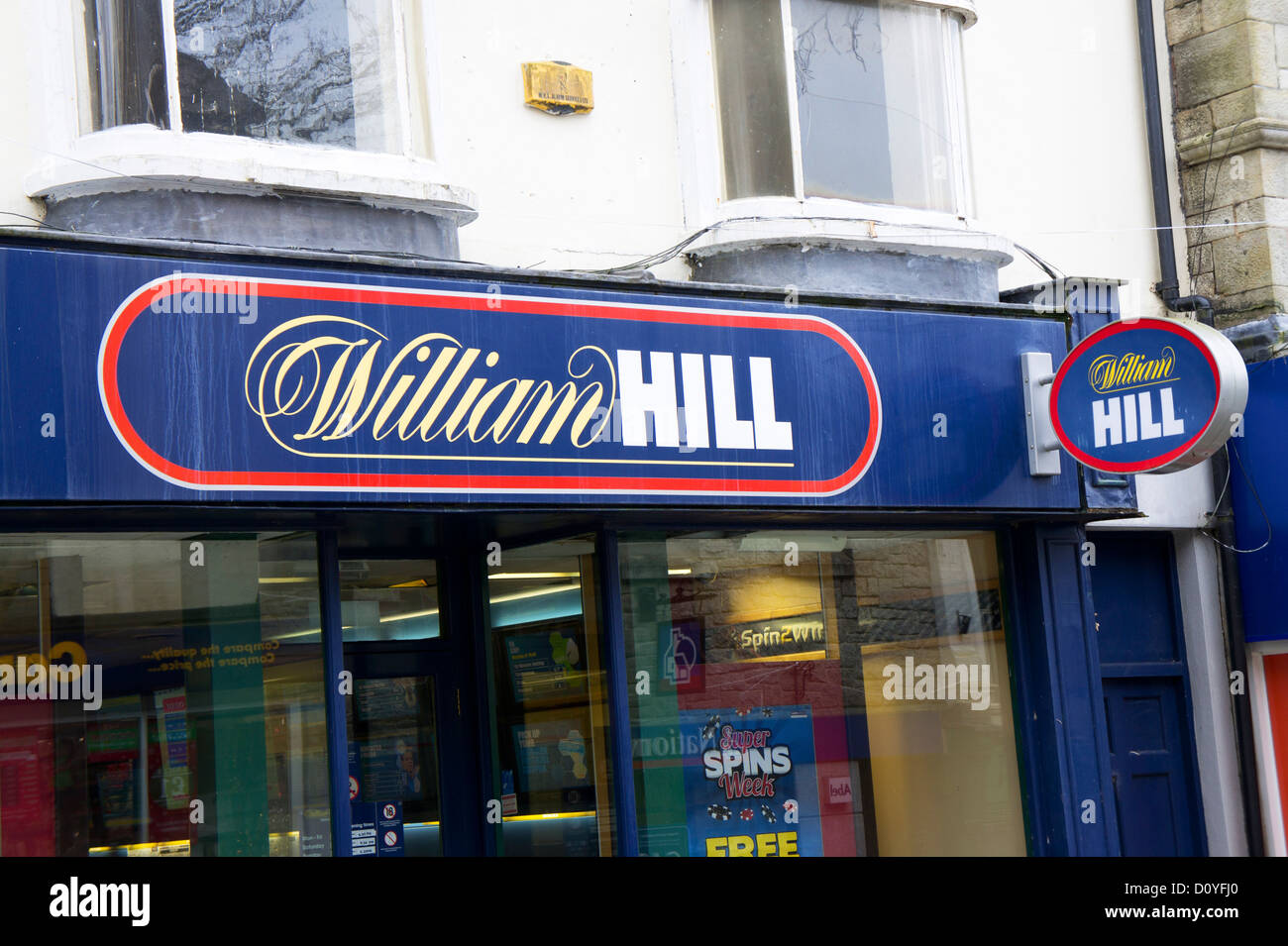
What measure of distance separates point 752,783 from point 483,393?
2528mm

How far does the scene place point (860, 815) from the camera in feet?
25.3

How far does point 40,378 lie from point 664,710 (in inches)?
131

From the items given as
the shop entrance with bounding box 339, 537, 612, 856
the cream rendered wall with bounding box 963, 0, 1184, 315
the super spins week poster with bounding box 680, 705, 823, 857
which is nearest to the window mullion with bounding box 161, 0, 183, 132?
Answer: the shop entrance with bounding box 339, 537, 612, 856

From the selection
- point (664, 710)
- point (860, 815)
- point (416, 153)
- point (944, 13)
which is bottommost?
point (860, 815)

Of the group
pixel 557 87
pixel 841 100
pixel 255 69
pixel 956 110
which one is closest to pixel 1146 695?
pixel 956 110

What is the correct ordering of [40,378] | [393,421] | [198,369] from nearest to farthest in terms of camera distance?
1. [40,378]
2. [198,369]
3. [393,421]

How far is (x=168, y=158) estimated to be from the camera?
5.95 m

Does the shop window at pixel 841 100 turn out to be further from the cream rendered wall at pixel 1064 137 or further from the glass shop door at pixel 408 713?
the glass shop door at pixel 408 713

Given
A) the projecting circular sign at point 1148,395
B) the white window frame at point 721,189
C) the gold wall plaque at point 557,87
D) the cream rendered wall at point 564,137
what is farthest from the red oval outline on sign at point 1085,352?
the gold wall plaque at point 557,87

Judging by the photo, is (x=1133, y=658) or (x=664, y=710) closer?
(x=664, y=710)

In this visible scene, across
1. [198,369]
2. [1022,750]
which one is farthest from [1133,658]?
Answer: [198,369]
